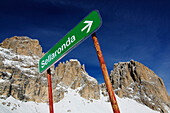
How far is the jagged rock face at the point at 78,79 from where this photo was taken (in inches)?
2364

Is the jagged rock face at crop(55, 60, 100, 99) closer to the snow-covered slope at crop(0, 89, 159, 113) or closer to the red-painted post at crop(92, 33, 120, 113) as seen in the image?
the snow-covered slope at crop(0, 89, 159, 113)

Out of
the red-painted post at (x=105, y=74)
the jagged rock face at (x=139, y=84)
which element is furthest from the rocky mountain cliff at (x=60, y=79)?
the red-painted post at (x=105, y=74)

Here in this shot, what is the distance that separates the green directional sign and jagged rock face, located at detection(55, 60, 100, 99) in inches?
2224

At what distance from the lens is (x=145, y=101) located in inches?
2776

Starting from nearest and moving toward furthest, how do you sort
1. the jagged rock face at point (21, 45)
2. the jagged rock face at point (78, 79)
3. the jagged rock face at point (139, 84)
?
the jagged rock face at point (21, 45), the jagged rock face at point (78, 79), the jagged rock face at point (139, 84)

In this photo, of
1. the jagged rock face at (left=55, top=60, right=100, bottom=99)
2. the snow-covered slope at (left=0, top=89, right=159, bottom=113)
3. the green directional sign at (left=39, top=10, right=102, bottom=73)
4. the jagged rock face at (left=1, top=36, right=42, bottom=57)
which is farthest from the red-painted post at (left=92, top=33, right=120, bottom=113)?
the jagged rock face at (left=55, top=60, right=100, bottom=99)

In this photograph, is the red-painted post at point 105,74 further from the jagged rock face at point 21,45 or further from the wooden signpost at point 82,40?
the jagged rock face at point 21,45

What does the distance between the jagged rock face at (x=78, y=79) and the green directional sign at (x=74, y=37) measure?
56486 mm

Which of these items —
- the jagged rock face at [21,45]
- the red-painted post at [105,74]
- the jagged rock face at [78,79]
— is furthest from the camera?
the jagged rock face at [78,79]

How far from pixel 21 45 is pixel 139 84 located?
73813mm

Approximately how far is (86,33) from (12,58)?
1665 inches

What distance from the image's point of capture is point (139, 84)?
78.9m

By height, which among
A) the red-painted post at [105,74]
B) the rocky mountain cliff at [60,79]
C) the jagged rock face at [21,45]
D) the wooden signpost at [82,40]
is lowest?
the red-painted post at [105,74]

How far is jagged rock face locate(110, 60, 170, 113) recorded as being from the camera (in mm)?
71938
